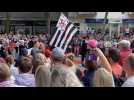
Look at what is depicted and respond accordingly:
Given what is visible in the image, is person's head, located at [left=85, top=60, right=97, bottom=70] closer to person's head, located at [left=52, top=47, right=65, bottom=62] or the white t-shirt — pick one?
person's head, located at [left=52, top=47, right=65, bottom=62]

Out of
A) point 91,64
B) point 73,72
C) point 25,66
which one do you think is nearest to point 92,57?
point 91,64

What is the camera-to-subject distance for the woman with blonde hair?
414 cm

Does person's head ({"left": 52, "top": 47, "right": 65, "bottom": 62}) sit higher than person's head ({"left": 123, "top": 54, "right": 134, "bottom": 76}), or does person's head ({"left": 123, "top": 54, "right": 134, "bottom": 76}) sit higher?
person's head ({"left": 52, "top": 47, "right": 65, "bottom": 62})

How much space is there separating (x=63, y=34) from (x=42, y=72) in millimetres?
1009

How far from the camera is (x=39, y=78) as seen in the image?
4.28 meters

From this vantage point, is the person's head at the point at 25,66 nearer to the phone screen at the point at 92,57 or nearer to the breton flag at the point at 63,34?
the breton flag at the point at 63,34

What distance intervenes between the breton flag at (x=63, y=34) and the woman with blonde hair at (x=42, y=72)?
447mm

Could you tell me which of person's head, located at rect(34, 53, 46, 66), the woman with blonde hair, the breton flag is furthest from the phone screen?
the breton flag

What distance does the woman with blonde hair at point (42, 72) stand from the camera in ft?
13.6

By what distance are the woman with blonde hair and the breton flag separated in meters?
0.45

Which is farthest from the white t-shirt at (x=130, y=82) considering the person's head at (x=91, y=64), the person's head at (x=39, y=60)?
the person's head at (x=39, y=60)

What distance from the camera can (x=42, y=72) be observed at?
4332mm
